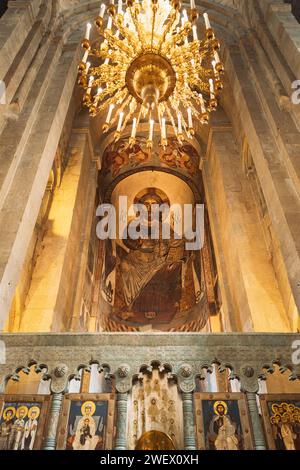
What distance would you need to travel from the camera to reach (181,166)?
13.1m

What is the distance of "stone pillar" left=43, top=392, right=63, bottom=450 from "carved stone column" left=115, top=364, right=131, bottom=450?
57 cm

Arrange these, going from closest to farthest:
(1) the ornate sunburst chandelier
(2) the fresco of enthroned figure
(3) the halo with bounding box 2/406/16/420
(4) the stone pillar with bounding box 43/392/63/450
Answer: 1. (4) the stone pillar with bounding box 43/392/63/450
2. (3) the halo with bounding box 2/406/16/420
3. (1) the ornate sunburst chandelier
4. (2) the fresco of enthroned figure

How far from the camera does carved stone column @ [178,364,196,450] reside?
11.5 feet

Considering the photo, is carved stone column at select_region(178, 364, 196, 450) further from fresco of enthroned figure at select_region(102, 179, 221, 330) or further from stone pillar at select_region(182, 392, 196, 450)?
fresco of enthroned figure at select_region(102, 179, 221, 330)

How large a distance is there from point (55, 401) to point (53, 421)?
195mm

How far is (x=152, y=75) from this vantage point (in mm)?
6070

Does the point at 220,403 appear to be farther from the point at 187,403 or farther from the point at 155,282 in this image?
the point at 155,282

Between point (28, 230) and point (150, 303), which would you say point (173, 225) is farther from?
point (28, 230)

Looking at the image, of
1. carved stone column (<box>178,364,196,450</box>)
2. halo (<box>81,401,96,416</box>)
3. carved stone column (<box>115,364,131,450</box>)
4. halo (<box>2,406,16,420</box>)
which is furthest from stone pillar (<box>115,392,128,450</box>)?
halo (<box>2,406,16,420</box>)

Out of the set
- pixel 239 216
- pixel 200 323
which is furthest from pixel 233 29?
pixel 200 323

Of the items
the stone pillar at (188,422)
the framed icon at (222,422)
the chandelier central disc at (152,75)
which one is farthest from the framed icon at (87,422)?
the chandelier central disc at (152,75)
